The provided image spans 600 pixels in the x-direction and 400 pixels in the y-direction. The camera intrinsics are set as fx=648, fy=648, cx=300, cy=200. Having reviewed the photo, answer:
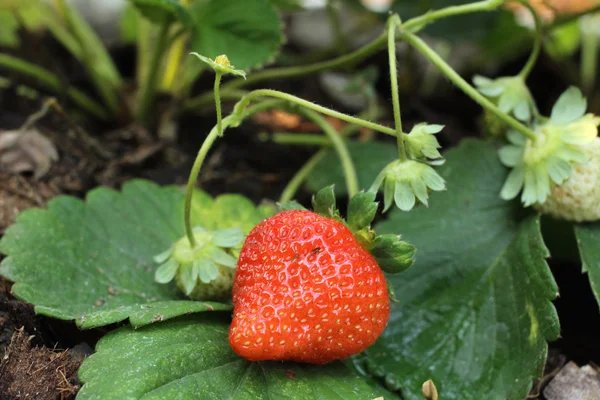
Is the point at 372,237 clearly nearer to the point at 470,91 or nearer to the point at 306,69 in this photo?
the point at 470,91

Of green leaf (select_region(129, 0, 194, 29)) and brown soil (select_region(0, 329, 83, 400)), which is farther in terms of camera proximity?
green leaf (select_region(129, 0, 194, 29))

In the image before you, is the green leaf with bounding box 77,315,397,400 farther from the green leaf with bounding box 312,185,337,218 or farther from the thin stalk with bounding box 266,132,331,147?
the thin stalk with bounding box 266,132,331,147

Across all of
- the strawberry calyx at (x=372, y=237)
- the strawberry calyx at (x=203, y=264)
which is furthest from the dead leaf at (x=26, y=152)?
the strawberry calyx at (x=372, y=237)

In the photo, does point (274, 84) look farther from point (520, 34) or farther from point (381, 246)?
point (381, 246)

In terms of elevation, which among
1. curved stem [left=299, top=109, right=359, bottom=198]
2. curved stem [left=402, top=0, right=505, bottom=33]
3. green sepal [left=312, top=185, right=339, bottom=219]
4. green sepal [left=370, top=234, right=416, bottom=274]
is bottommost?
curved stem [left=299, top=109, right=359, bottom=198]

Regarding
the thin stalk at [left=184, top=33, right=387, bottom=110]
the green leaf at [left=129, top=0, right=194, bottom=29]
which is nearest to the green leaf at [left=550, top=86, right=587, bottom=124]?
the thin stalk at [left=184, top=33, right=387, bottom=110]

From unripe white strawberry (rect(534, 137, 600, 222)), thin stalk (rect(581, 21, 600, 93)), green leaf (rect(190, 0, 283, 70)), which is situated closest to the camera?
unripe white strawberry (rect(534, 137, 600, 222))
